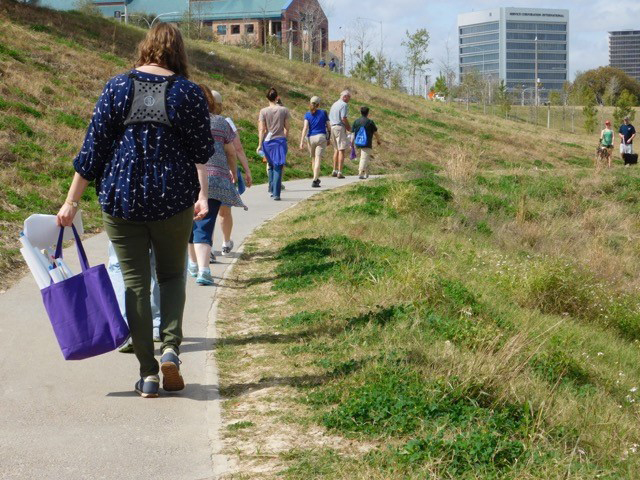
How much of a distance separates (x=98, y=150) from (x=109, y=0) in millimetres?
99193

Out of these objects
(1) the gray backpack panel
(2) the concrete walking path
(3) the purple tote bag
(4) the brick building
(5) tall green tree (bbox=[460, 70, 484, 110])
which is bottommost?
(2) the concrete walking path

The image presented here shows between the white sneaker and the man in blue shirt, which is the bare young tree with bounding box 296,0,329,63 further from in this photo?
the white sneaker

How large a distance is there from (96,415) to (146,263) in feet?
2.96

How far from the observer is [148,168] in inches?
201

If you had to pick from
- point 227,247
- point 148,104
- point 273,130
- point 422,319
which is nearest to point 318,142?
point 273,130

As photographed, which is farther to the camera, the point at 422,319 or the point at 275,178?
the point at 275,178

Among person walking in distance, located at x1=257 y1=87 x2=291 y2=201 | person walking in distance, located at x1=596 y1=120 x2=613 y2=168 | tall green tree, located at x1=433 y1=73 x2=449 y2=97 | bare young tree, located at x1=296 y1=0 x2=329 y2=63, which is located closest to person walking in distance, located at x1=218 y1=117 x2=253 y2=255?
person walking in distance, located at x1=257 y1=87 x2=291 y2=201

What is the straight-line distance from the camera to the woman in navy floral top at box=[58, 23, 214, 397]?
5.08 metres

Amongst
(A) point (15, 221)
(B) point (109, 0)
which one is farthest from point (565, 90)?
(A) point (15, 221)

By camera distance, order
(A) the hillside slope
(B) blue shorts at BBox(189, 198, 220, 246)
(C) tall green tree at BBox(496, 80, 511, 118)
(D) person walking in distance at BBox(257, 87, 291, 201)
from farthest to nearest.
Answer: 1. (C) tall green tree at BBox(496, 80, 511, 118)
2. (D) person walking in distance at BBox(257, 87, 291, 201)
3. (A) the hillside slope
4. (B) blue shorts at BBox(189, 198, 220, 246)

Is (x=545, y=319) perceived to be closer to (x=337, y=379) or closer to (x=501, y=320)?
(x=501, y=320)

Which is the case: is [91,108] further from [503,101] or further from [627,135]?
[503,101]

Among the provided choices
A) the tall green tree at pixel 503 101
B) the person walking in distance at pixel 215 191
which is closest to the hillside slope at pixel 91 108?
the person walking in distance at pixel 215 191

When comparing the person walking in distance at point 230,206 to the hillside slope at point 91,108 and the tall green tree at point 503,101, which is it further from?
the tall green tree at point 503,101
